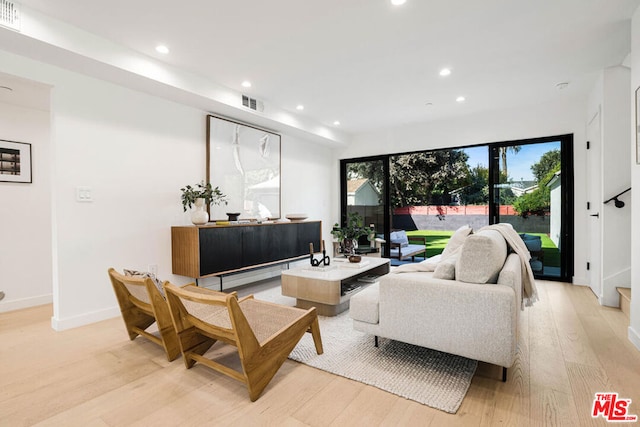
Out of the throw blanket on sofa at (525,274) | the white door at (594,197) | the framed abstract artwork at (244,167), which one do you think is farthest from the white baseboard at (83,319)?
the white door at (594,197)

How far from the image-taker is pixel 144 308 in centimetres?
237

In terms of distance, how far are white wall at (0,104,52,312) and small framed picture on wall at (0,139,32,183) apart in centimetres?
5

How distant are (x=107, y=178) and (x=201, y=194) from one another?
0.93 m

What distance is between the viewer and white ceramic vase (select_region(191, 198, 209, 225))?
3623 millimetres

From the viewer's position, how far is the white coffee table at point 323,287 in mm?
3004

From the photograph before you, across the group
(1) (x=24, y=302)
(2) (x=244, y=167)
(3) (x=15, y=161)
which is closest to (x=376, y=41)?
(2) (x=244, y=167)

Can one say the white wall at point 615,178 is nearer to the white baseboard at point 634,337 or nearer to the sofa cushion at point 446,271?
the white baseboard at point 634,337

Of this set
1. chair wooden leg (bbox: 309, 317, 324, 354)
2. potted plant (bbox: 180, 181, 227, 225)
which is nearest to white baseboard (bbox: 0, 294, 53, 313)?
potted plant (bbox: 180, 181, 227, 225)

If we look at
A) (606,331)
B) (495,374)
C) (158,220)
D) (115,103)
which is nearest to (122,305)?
(158,220)

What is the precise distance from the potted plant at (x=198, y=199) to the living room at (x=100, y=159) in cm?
17

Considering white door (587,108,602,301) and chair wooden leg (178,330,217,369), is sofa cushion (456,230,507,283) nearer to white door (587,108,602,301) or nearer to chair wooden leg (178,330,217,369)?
chair wooden leg (178,330,217,369)

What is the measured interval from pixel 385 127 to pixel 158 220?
13.7 feet

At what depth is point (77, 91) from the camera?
297cm

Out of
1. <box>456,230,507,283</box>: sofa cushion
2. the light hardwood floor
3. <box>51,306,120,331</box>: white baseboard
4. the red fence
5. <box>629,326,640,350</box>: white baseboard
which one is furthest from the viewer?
the red fence
